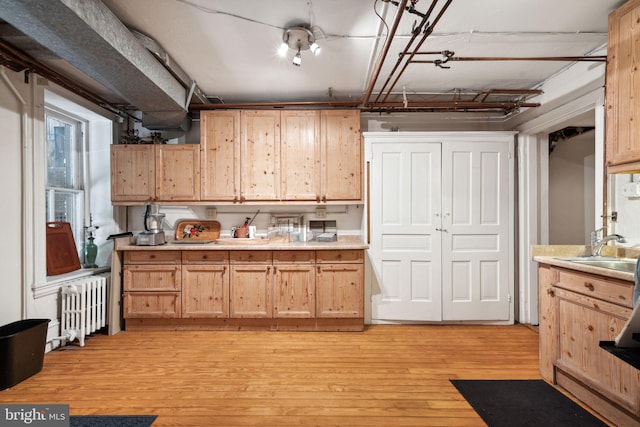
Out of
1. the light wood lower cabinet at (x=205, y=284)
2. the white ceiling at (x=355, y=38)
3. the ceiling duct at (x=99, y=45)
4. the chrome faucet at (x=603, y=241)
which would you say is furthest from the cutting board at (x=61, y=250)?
the chrome faucet at (x=603, y=241)

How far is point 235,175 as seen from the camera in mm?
3648

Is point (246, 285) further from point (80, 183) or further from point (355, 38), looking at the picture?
point (355, 38)

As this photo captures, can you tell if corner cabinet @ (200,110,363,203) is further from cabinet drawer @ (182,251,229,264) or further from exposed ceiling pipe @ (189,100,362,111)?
cabinet drawer @ (182,251,229,264)

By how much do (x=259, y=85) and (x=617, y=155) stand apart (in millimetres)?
3125

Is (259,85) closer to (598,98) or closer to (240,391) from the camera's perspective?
(240,391)

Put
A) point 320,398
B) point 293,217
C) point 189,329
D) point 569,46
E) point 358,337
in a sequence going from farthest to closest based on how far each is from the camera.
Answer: point 293,217, point 189,329, point 358,337, point 569,46, point 320,398

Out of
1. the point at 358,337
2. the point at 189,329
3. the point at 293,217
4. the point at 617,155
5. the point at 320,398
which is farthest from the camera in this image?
the point at 293,217

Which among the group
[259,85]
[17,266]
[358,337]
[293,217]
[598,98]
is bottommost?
[358,337]

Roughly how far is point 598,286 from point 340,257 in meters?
2.12

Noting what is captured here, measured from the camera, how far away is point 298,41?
244cm

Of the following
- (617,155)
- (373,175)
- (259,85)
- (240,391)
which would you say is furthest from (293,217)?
(617,155)

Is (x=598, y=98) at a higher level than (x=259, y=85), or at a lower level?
lower

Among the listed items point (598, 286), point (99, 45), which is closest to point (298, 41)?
point (99, 45)

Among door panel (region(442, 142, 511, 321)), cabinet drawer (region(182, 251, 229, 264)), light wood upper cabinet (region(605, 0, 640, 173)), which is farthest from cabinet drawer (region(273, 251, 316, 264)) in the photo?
light wood upper cabinet (region(605, 0, 640, 173))
